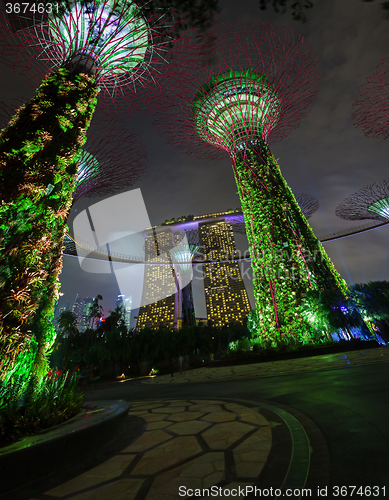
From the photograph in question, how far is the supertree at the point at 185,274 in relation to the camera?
3269 cm

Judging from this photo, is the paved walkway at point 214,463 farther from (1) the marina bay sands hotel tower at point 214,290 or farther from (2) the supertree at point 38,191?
(1) the marina bay sands hotel tower at point 214,290

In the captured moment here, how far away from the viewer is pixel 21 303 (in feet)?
10.1

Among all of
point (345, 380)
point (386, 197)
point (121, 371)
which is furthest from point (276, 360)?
point (386, 197)

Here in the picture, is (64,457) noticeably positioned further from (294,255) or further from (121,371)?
(121,371)

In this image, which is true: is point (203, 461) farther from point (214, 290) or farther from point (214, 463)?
point (214, 290)

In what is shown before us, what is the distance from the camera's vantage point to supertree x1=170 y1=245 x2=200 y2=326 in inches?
1287

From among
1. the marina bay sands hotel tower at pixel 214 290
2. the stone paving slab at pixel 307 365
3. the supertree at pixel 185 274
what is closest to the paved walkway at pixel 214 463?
the stone paving slab at pixel 307 365

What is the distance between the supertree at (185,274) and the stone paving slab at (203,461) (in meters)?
29.6

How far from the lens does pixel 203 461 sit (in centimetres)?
208

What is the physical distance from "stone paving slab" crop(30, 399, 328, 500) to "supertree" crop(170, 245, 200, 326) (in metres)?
29.6

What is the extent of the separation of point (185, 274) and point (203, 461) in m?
31.0

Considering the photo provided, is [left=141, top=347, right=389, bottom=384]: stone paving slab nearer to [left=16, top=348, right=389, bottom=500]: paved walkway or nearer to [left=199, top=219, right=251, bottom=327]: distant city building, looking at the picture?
[left=16, top=348, right=389, bottom=500]: paved walkway

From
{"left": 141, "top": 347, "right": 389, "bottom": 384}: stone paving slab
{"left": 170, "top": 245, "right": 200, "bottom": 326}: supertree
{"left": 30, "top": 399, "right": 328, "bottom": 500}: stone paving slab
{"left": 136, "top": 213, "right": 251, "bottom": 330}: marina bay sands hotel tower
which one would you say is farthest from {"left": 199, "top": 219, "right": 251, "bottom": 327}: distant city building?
{"left": 30, "top": 399, "right": 328, "bottom": 500}: stone paving slab

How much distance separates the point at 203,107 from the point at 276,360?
14.0 metres
